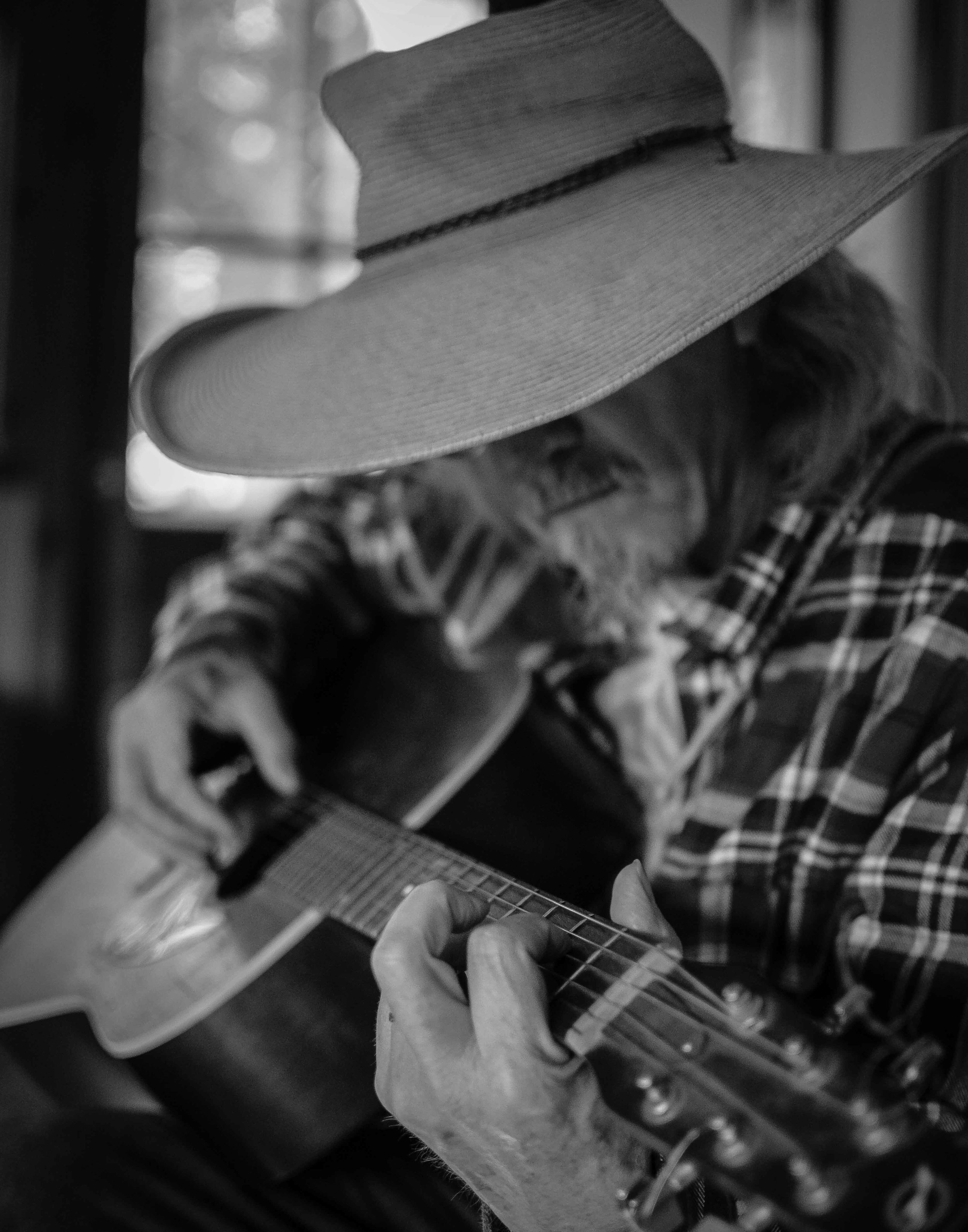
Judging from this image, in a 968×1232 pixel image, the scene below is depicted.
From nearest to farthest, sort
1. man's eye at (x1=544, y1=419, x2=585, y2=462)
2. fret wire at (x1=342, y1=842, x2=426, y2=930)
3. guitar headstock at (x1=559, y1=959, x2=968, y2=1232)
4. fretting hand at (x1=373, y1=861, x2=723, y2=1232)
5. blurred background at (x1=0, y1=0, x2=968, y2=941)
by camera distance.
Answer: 1. guitar headstock at (x1=559, y1=959, x2=968, y2=1232)
2. fretting hand at (x1=373, y1=861, x2=723, y2=1232)
3. fret wire at (x1=342, y1=842, x2=426, y2=930)
4. man's eye at (x1=544, y1=419, x2=585, y2=462)
5. blurred background at (x1=0, y1=0, x2=968, y2=941)

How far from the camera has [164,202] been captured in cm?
195

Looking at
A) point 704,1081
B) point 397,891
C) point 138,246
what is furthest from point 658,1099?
point 138,246

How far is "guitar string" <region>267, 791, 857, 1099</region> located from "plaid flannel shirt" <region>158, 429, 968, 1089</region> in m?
0.17

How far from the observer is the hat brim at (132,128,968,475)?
59 centimetres

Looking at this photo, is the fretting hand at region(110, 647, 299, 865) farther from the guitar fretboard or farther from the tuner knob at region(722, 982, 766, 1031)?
the tuner knob at region(722, 982, 766, 1031)

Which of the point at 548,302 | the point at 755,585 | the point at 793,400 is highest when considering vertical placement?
the point at 548,302

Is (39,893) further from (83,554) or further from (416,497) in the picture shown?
(83,554)

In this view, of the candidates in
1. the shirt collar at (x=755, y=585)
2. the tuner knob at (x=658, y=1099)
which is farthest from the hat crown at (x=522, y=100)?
the tuner knob at (x=658, y=1099)

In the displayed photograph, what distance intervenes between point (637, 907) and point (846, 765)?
0.24m

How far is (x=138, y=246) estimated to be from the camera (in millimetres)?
1907

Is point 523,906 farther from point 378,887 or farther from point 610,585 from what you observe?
point 610,585

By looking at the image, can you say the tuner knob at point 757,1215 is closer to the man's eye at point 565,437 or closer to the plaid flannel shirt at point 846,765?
the plaid flannel shirt at point 846,765

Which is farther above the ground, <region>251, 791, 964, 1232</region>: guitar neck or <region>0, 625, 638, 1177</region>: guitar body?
<region>251, 791, 964, 1232</region>: guitar neck

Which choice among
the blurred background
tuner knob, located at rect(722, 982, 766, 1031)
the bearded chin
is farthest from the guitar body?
the blurred background
